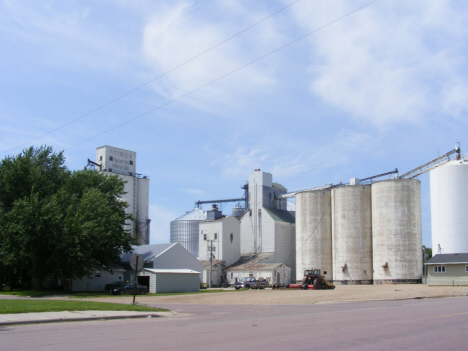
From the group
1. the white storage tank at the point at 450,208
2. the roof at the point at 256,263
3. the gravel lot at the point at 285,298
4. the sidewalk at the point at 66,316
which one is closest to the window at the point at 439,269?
the white storage tank at the point at 450,208

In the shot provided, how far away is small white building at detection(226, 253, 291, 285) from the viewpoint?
6925 cm

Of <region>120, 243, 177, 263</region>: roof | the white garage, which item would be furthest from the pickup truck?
<region>120, 243, 177, 263</region>: roof

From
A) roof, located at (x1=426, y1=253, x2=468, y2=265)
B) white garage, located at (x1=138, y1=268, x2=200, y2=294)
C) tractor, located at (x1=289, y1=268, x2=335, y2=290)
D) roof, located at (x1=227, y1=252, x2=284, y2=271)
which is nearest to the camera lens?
white garage, located at (x1=138, y1=268, x2=200, y2=294)

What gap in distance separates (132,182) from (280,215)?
86.7 ft

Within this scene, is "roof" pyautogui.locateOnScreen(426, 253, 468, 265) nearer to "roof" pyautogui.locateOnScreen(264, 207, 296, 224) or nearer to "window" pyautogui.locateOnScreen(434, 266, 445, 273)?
"window" pyautogui.locateOnScreen(434, 266, 445, 273)

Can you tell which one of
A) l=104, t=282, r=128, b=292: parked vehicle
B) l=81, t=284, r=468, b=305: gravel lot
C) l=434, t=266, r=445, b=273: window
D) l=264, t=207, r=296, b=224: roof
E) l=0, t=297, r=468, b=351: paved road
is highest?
l=264, t=207, r=296, b=224: roof

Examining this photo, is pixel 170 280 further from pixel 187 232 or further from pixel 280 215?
Answer: pixel 187 232

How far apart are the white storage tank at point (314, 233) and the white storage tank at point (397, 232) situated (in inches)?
294

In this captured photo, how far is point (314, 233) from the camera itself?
73125 mm

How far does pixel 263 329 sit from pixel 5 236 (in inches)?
1435

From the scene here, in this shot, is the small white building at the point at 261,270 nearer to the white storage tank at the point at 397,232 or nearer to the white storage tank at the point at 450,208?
the white storage tank at the point at 397,232

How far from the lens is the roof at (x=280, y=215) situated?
263 feet

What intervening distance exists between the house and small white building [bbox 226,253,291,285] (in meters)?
22.7

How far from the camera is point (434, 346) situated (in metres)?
11.0
